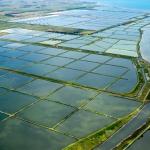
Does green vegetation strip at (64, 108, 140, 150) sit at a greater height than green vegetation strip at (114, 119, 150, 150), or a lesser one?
greater

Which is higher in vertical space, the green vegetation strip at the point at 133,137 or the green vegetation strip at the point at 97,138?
the green vegetation strip at the point at 97,138

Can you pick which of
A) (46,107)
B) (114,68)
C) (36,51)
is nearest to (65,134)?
(46,107)

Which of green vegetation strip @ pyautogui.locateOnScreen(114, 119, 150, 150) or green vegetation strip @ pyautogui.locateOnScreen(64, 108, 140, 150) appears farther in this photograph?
green vegetation strip @ pyautogui.locateOnScreen(114, 119, 150, 150)

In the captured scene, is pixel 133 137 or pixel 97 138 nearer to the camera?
pixel 97 138

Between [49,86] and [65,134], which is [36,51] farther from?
[65,134]

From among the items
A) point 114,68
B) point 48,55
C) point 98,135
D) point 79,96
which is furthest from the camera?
point 48,55

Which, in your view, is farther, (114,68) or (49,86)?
(114,68)

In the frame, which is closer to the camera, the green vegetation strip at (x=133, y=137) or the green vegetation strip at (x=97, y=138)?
the green vegetation strip at (x=97, y=138)

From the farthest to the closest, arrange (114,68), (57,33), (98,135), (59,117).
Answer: (57,33)
(114,68)
(59,117)
(98,135)
